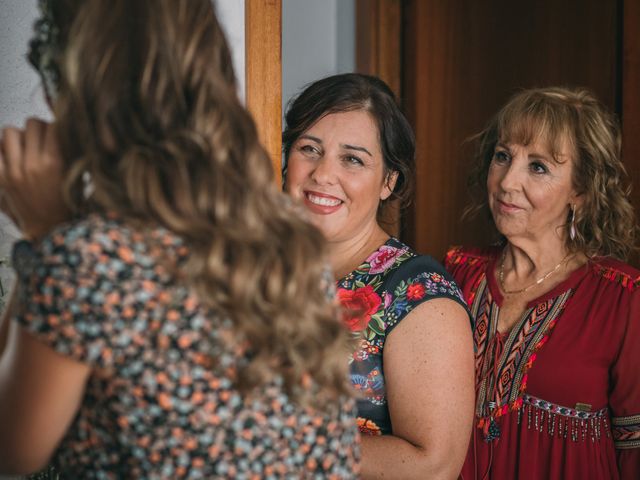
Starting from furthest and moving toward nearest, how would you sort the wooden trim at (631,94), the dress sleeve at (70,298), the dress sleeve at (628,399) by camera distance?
the wooden trim at (631,94) < the dress sleeve at (628,399) < the dress sleeve at (70,298)

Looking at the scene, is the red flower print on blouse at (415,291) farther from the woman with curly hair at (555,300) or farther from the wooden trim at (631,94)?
the wooden trim at (631,94)

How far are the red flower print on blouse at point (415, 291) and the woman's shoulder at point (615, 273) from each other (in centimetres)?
70

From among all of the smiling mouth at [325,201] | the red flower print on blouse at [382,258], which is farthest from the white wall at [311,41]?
the red flower print on blouse at [382,258]

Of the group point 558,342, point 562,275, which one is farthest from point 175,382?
point 562,275

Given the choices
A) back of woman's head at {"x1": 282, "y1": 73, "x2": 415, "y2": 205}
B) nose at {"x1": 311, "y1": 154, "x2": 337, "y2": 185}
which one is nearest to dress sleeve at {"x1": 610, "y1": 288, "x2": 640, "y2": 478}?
back of woman's head at {"x1": 282, "y1": 73, "x2": 415, "y2": 205}

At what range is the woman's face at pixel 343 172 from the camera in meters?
1.65

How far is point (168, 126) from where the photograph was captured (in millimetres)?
793

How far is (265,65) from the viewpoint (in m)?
1.49

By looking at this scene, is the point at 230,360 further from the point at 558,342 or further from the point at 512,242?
the point at 512,242

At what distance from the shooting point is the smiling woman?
53.8 inches

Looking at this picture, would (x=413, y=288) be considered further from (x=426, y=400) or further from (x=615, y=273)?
(x=615, y=273)

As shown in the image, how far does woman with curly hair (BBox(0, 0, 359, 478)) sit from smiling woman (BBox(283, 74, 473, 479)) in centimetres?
39

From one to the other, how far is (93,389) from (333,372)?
264mm

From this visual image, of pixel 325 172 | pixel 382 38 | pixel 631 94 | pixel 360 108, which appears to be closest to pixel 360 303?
pixel 325 172
